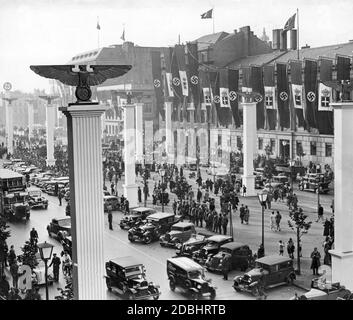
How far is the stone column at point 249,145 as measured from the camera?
17.1 metres

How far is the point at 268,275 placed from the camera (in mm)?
9438

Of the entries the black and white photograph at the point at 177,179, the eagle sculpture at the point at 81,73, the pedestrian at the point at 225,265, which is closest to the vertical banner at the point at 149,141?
the black and white photograph at the point at 177,179

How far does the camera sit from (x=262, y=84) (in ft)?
57.6

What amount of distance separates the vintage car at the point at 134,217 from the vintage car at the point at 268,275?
3.63 metres

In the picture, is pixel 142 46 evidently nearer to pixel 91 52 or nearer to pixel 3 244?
pixel 91 52

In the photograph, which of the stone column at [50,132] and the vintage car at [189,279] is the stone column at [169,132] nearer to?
the stone column at [50,132]

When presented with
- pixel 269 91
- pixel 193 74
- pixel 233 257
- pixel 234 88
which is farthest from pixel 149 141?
pixel 233 257

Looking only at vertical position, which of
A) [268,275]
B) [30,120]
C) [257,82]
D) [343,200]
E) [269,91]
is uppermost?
[257,82]

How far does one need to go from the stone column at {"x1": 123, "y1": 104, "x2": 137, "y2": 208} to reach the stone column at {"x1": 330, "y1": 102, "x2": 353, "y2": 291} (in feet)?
20.0

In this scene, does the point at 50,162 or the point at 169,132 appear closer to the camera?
the point at 50,162

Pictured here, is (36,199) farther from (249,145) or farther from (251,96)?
(251,96)

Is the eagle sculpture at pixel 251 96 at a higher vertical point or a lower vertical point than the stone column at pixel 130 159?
higher

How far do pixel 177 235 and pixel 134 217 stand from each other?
52.8 inches

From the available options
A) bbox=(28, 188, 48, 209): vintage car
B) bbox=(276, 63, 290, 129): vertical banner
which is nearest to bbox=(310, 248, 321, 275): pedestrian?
bbox=(28, 188, 48, 209): vintage car
